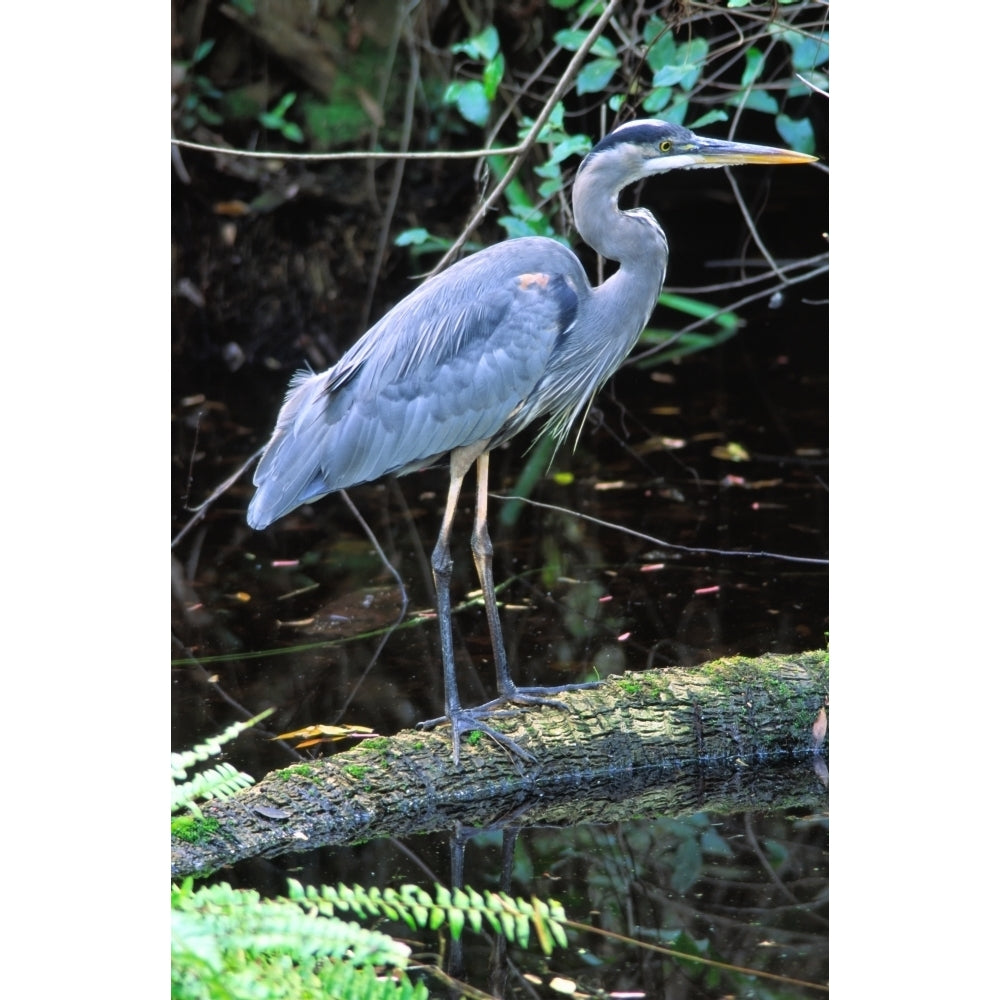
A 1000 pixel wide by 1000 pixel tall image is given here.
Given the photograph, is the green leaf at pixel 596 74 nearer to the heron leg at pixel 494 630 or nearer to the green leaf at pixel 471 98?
the green leaf at pixel 471 98

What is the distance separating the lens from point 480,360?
3488mm

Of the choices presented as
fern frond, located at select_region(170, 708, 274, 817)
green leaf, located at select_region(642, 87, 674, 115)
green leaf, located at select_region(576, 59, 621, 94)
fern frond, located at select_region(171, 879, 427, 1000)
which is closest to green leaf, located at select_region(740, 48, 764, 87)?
green leaf, located at select_region(642, 87, 674, 115)

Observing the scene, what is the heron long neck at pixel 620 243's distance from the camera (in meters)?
3.50

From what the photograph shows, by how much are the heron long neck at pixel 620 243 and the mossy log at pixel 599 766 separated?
Result: 0.93 meters

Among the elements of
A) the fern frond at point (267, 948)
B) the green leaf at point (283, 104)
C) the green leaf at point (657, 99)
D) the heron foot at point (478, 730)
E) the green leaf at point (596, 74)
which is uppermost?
the green leaf at point (283, 104)

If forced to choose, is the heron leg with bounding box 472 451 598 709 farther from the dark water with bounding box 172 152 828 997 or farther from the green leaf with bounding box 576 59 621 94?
the green leaf with bounding box 576 59 621 94

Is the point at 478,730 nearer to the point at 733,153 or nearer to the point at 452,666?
the point at 452,666

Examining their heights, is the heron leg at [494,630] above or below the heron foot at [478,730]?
above

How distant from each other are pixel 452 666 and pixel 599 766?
43 cm

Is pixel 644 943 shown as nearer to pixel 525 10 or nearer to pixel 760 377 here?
pixel 525 10

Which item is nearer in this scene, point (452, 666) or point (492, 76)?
point (452, 666)

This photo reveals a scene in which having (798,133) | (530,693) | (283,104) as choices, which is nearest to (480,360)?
(530,693)

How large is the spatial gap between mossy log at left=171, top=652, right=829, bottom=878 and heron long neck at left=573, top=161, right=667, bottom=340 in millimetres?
928

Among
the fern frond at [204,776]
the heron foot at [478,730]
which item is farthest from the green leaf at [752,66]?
the fern frond at [204,776]
